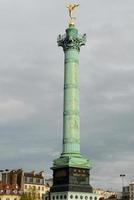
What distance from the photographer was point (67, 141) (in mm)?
94062

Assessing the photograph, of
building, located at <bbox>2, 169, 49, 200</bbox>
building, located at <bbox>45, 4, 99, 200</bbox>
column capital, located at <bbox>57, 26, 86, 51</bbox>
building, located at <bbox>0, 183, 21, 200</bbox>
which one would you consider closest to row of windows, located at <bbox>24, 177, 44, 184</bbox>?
building, located at <bbox>2, 169, 49, 200</bbox>

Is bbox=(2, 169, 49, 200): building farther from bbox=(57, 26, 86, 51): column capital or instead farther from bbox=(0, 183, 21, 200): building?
bbox=(57, 26, 86, 51): column capital

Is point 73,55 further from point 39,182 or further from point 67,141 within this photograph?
point 39,182

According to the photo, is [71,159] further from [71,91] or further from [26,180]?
[26,180]

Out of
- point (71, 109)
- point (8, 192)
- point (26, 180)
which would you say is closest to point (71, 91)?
point (71, 109)

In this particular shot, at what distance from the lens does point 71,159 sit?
92125mm

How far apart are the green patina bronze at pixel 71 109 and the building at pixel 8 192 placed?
69.3 metres

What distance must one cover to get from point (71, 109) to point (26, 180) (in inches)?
3371

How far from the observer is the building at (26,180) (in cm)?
17188

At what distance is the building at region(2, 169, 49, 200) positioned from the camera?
564 ft

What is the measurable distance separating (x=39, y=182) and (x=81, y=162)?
90.0 m

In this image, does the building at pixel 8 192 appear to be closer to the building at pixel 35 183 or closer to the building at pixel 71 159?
the building at pixel 35 183

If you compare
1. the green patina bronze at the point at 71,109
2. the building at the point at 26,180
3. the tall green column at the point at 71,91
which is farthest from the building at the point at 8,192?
the tall green column at the point at 71,91

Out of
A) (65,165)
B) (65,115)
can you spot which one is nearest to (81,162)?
(65,165)
